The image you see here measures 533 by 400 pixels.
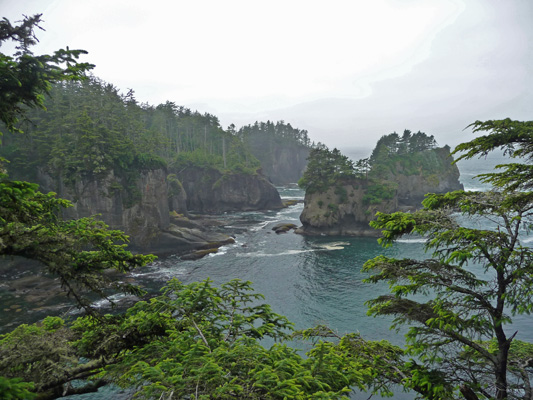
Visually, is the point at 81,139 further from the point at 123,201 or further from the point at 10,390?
the point at 10,390

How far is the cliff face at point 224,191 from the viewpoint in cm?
8531

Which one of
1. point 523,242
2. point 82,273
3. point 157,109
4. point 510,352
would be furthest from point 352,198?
point 157,109

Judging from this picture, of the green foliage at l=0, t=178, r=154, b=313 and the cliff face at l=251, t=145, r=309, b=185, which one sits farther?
the cliff face at l=251, t=145, r=309, b=185

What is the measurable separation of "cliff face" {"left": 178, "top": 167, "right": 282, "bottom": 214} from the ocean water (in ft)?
87.0

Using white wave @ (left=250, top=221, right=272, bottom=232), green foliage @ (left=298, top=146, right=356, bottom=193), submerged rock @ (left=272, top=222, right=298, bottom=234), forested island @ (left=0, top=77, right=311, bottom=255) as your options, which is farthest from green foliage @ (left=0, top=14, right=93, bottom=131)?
green foliage @ (left=298, top=146, right=356, bottom=193)

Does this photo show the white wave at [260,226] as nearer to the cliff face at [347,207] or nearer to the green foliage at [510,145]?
the cliff face at [347,207]

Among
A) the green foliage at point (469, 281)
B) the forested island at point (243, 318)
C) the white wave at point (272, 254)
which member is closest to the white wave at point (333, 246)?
the white wave at point (272, 254)

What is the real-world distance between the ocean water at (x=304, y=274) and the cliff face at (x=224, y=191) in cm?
2651

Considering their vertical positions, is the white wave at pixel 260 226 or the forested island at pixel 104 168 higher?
the forested island at pixel 104 168

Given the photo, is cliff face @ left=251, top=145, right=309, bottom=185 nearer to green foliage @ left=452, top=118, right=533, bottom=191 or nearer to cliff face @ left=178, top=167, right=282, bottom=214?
cliff face @ left=178, top=167, right=282, bottom=214

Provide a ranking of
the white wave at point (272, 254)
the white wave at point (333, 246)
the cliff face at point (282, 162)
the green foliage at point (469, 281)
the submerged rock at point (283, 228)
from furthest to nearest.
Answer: the cliff face at point (282, 162), the submerged rock at point (283, 228), the white wave at point (333, 246), the white wave at point (272, 254), the green foliage at point (469, 281)

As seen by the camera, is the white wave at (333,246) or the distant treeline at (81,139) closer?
the distant treeline at (81,139)

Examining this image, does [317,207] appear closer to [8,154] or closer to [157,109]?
[8,154]

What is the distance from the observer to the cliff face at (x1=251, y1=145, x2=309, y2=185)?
147 m
